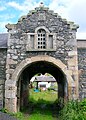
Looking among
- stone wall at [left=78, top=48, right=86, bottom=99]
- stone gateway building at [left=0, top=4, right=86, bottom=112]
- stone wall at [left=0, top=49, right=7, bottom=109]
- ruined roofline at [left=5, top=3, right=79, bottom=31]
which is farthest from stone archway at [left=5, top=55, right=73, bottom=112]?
ruined roofline at [left=5, top=3, right=79, bottom=31]

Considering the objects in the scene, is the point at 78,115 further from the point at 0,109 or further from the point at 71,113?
the point at 0,109

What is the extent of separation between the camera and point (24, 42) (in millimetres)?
14016

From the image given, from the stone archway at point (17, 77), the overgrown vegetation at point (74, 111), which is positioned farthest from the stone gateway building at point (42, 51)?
the overgrown vegetation at point (74, 111)

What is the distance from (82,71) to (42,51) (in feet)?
7.74

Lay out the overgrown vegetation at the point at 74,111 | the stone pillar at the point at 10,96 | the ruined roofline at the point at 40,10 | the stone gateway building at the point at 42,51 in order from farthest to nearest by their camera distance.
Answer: the ruined roofline at the point at 40,10
the stone gateway building at the point at 42,51
the stone pillar at the point at 10,96
the overgrown vegetation at the point at 74,111

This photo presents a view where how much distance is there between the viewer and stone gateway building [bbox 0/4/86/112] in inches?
544

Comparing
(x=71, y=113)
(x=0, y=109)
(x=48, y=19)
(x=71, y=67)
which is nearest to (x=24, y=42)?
(x=48, y=19)

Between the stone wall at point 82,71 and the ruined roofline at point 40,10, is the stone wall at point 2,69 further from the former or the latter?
the stone wall at point 82,71

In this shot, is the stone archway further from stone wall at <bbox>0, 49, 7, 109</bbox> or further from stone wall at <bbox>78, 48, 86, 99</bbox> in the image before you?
stone wall at <bbox>78, 48, 86, 99</bbox>

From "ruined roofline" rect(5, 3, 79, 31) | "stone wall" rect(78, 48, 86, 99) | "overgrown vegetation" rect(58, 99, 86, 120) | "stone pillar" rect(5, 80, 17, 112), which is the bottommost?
"overgrown vegetation" rect(58, 99, 86, 120)

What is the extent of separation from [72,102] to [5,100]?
3.47 metres

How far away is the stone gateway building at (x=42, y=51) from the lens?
13.8 metres

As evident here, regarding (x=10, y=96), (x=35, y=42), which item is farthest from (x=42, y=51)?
(x=10, y=96)

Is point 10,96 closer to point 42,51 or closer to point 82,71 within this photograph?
point 42,51
